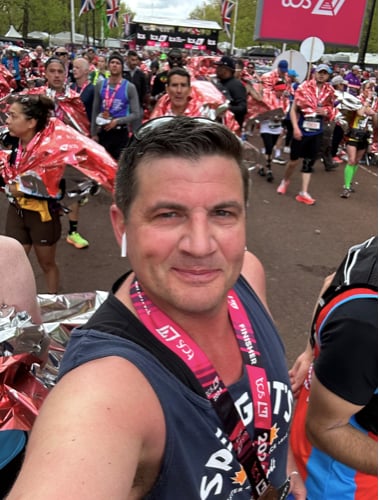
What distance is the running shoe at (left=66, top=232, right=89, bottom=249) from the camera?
535cm

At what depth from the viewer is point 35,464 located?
83 centimetres

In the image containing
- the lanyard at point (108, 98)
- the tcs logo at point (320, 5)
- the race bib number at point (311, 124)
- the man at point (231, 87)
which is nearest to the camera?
the lanyard at point (108, 98)

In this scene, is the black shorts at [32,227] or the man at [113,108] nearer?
the black shorts at [32,227]

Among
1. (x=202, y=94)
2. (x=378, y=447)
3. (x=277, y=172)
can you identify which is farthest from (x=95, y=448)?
(x=277, y=172)

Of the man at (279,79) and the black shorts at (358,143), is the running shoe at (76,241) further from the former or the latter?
the man at (279,79)

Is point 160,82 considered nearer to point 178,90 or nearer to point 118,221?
point 178,90

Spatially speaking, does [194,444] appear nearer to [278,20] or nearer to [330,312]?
[330,312]

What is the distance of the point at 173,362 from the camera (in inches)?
40.4

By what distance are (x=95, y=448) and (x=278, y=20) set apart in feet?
49.0

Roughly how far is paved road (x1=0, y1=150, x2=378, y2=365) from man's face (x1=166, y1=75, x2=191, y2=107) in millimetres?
Result: 1851

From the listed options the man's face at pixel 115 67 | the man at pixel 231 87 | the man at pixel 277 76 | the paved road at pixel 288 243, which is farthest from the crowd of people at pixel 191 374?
the man at pixel 277 76

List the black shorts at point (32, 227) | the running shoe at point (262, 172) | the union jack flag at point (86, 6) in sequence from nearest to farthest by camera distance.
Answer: the black shorts at point (32, 227)
the running shoe at point (262, 172)
the union jack flag at point (86, 6)

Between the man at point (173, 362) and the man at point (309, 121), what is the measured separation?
6203 millimetres

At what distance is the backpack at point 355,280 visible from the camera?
4.31 feet
